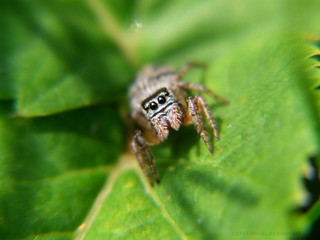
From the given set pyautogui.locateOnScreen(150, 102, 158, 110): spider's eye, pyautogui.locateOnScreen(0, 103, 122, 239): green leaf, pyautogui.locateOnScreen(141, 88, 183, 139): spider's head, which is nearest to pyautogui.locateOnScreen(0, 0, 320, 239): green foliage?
pyautogui.locateOnScreen(0, 103, 122, 239): green leaf

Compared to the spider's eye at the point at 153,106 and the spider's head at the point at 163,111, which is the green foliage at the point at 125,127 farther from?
the spider's eye at the point at 153,106

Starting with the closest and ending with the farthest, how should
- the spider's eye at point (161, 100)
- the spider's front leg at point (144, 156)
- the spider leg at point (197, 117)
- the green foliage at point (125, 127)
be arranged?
the green foliage at point (125, 127), the spider leg at point (197, 117), the spider's front leg at point (144, 156), the spider's eye at point (161, 100)

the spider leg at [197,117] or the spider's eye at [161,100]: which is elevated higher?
the spider's eye at [161,100]

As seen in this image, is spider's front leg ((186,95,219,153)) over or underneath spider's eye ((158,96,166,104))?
underneath

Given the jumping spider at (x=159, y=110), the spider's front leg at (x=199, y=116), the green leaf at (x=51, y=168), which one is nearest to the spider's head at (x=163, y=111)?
the jumping spider at (x=159, y=110)

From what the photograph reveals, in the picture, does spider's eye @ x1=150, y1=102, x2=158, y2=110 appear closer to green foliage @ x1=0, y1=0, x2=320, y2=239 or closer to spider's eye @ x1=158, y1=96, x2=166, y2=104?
spider's eye @ x1=158, y1=96, x2=166, y2=104

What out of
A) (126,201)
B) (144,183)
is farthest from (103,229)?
(144,183)

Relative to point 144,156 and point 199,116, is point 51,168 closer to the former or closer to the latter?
point 144,156

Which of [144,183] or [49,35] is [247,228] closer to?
[144,183]
